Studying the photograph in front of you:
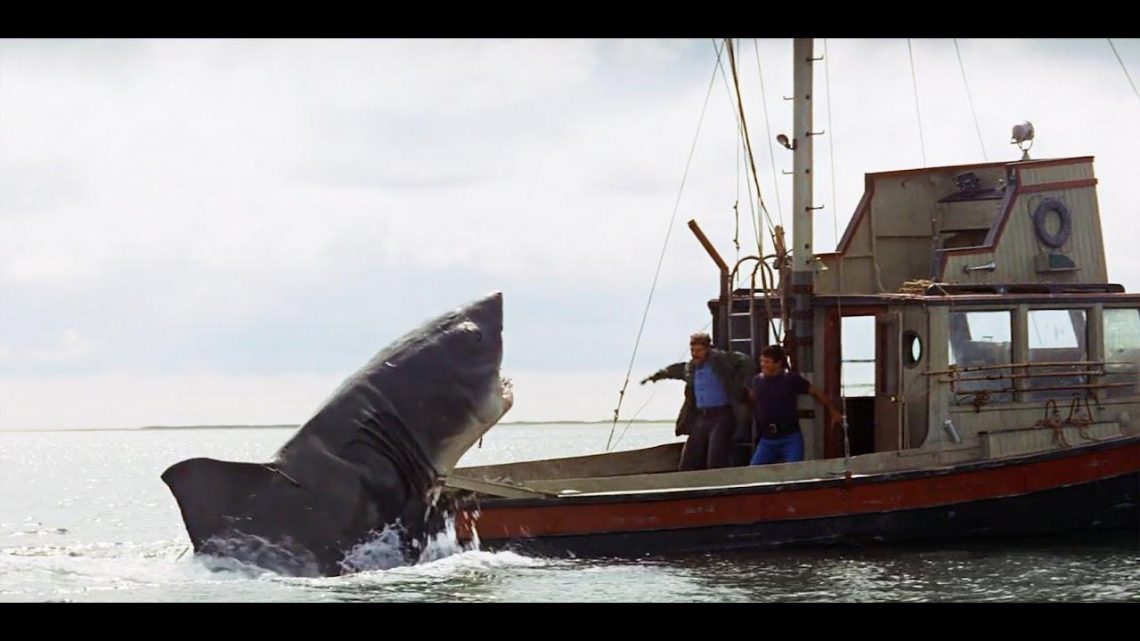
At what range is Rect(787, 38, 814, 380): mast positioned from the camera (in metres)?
15.0

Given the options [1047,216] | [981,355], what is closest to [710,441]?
[981,355]

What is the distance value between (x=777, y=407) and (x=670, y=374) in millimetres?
1637

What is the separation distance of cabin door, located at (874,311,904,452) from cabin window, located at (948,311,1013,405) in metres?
0.55

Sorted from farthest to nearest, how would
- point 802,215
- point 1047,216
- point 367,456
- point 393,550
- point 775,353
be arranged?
1. point 1047,216
2. point 802,215
3. point 775,353
4. point 393,550
5. point 367,456

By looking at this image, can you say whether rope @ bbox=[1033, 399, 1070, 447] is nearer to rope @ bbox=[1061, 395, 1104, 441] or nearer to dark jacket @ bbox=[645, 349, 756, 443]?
rope @ bbox=[1061, 395, 1104, 441]

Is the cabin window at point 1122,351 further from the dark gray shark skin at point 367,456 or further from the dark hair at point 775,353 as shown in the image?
the dark gray shark skin at point 367,456

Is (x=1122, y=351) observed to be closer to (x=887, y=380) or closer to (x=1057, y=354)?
(x=1057, y=354)

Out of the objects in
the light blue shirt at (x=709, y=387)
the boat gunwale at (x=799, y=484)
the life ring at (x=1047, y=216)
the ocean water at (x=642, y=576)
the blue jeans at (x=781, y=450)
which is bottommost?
the ocean water at (x=642, y=576)

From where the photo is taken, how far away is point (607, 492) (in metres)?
13.8

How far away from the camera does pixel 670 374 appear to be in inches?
612

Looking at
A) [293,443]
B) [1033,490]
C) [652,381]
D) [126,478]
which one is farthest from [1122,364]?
[126,478]

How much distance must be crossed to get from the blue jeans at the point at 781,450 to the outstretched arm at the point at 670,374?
1.43 meters

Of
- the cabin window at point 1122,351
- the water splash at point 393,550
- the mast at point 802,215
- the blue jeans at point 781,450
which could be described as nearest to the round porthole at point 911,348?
the mast at point 802,215

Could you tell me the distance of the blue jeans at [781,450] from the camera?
14.2 meters
